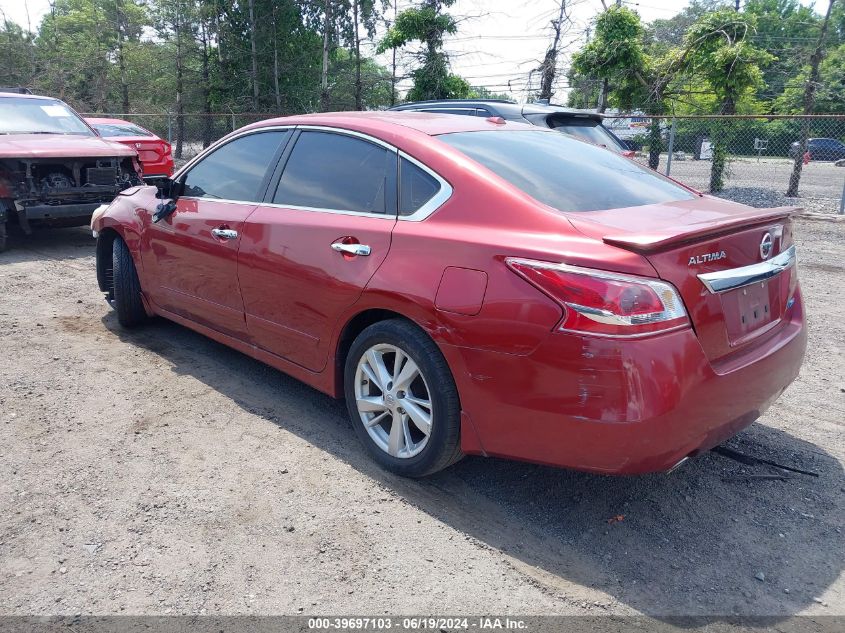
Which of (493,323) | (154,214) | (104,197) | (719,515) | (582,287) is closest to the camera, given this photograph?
(582,287)

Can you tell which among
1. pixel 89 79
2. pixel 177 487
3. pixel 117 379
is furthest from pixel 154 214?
pixel 89 79

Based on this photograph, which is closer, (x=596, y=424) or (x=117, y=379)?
(x=596, y=424)

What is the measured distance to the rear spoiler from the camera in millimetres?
2508

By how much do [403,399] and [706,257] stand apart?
1459 mm

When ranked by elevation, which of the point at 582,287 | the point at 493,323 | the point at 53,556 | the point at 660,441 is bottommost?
the point at 53,556

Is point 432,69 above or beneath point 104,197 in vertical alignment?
above

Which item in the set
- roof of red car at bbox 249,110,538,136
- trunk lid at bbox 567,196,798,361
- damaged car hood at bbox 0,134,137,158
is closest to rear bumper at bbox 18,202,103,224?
damaged car hood at bbox 0,134,137,158

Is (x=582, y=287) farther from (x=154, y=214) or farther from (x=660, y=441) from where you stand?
(x=154, y=214)

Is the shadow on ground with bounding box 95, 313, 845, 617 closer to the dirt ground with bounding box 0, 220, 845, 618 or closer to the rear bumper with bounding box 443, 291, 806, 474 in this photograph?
the dirt ground with bounding box 0, 220, 845, 618

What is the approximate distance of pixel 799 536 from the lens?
2893 millimetres

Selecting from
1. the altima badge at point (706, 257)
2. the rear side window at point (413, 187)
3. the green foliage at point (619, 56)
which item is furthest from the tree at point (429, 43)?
the altima badge at point (706, 257)

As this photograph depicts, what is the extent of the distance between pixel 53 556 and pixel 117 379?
1.95 metres

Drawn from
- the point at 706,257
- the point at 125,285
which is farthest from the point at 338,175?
the point at 125,285

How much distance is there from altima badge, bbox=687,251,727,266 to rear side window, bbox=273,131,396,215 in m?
1.41
